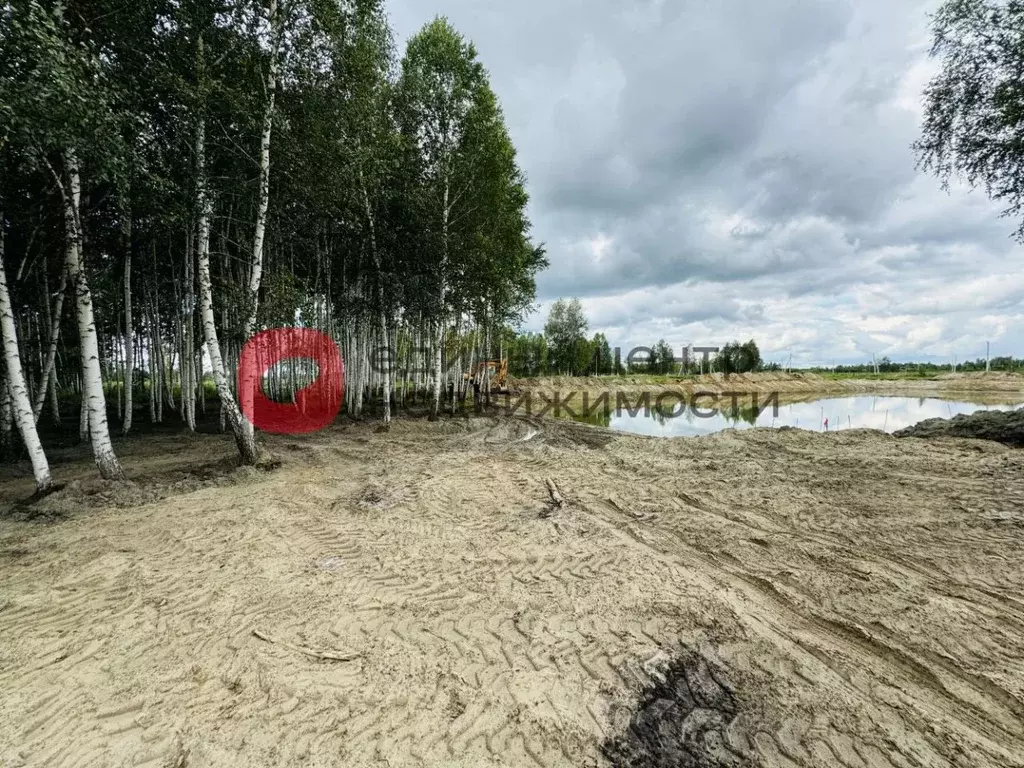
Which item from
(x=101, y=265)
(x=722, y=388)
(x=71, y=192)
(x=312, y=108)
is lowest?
(x=722, y=388)

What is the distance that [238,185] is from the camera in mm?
9539

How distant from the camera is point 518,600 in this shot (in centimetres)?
436

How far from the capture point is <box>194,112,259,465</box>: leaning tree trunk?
858 cm

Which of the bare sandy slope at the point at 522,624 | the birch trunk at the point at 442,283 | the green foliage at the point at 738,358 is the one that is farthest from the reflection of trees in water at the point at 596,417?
the green foliage at the point at 738,358

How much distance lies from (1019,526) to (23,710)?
10.4 metres

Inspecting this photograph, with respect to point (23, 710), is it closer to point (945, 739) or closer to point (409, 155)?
point (945, 739)

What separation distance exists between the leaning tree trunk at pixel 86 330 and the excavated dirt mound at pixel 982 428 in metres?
19.4

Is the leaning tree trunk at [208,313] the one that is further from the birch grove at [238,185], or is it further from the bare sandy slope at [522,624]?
the bare sandy slope at [522,624]

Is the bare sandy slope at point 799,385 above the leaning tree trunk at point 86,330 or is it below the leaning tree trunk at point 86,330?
below

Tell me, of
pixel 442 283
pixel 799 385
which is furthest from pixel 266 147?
pixel 799 385

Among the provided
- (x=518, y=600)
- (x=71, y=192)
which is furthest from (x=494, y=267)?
(x=518, y=600)

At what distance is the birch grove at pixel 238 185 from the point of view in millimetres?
6867

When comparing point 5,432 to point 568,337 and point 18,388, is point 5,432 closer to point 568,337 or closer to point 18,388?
point 18,388

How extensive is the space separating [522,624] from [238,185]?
11049 millimetres
